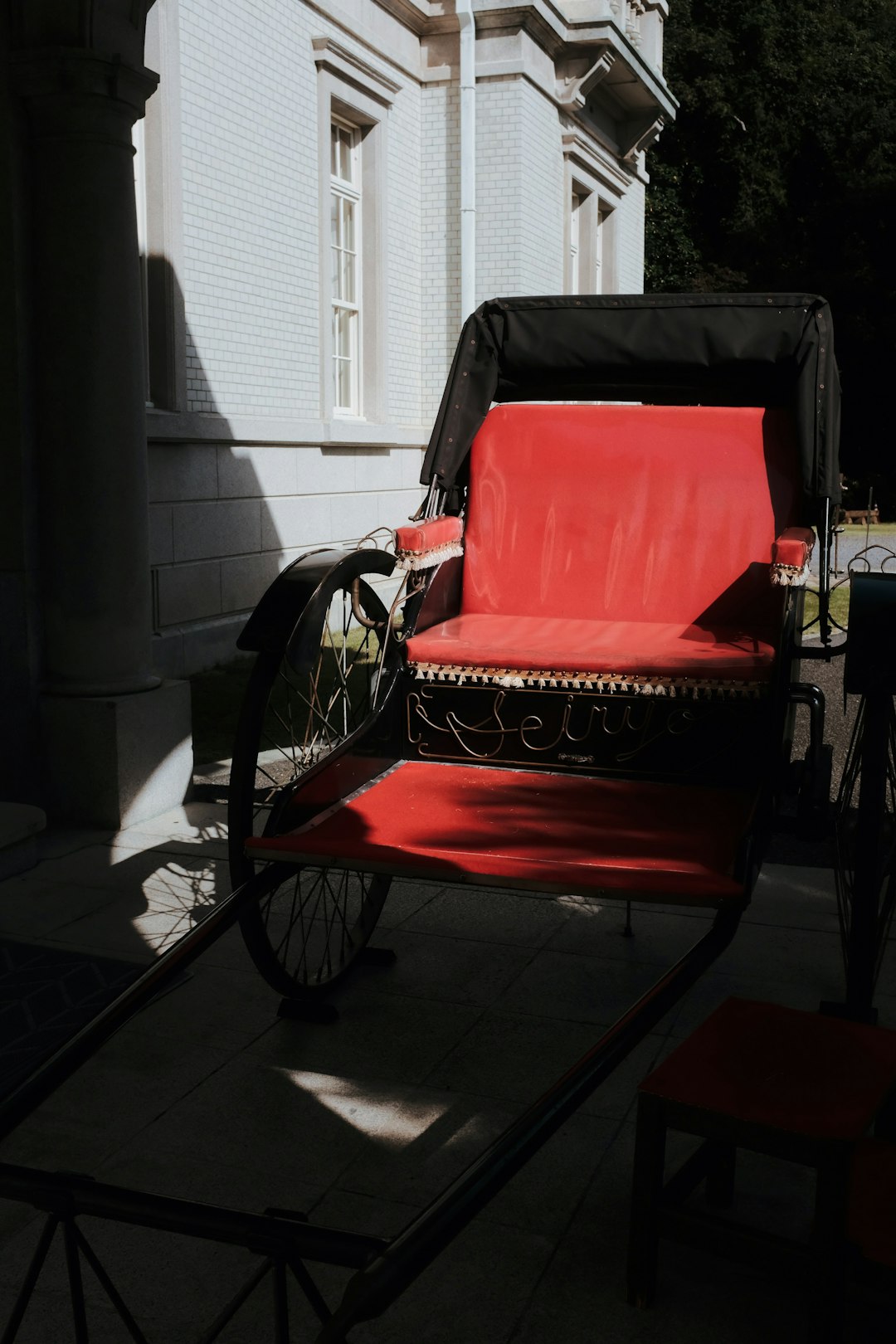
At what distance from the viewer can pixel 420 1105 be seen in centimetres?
310

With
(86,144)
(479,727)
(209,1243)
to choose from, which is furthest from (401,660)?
(86,144)

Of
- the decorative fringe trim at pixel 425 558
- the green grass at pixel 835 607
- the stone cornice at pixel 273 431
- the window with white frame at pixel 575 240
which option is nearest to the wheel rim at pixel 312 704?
the decorative fringe trim at pixel 425 558

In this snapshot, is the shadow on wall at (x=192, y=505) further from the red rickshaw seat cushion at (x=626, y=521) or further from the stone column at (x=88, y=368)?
the red rickshaw seat cushion at (x=626, y=521)

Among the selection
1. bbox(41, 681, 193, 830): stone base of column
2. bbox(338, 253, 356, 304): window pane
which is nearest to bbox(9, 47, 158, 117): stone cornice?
bbox(41, 681, 193, 830): stone base of column

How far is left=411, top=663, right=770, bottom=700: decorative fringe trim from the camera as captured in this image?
356 cm

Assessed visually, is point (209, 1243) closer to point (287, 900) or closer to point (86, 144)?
point (287, 900)

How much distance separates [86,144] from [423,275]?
29.8 feet

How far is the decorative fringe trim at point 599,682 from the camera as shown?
3564 mm

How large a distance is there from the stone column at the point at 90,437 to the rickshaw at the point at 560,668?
4.12ft

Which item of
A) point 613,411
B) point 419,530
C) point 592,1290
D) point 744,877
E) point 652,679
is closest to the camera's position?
point 592,1290

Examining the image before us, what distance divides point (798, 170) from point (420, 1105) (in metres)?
30.4

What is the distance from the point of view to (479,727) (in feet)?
12.6

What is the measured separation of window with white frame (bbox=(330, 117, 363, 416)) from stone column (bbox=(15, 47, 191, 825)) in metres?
7.29

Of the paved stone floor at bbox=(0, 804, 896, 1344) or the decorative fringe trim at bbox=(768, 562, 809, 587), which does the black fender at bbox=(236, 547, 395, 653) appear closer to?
the paved stone floor at bbox=(0, 804, 896, 1344)
